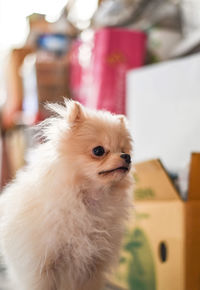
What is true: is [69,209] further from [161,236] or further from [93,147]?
[161,236]

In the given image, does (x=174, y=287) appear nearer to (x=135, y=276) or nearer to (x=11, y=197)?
(x=135, y=276)

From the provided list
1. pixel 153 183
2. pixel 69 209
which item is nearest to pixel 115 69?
pixel 153 183

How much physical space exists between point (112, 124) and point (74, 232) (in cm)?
23

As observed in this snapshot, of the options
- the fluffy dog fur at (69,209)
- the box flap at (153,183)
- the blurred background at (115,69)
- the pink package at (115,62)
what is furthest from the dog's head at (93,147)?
the pink package at (115,62)

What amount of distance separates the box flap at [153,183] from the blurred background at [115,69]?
0.16ft

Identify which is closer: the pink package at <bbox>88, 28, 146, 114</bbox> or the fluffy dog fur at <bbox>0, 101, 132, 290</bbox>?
the fluffy dog fur at <bbox>0, 101, 132, 290</bbox>

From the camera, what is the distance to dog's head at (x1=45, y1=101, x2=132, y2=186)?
770 mm

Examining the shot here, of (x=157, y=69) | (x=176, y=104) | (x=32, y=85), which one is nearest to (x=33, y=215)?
(x=176, y=104)

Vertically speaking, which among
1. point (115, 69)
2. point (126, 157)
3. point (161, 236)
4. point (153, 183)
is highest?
point (115, 69)

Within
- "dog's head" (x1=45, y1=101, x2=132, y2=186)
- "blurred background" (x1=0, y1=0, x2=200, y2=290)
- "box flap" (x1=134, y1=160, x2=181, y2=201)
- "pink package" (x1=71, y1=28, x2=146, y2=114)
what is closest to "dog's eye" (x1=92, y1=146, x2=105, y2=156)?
"dog's head" (x1=45, y1=101, x2=132, y2=186)

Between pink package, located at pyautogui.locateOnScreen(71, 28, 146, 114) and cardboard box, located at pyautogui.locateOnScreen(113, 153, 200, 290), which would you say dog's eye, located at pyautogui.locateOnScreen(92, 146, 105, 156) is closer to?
cardboard box, located at pyautogui.locateOnScreen(113, 153, 200, 290)

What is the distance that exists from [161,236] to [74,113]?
0.41 m

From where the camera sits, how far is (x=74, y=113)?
80 centimetres

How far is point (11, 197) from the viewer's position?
0.83m
